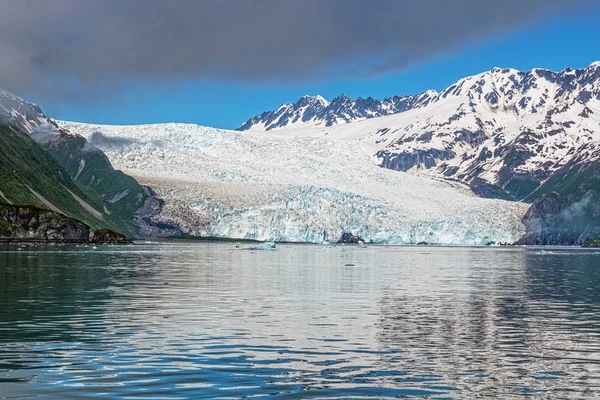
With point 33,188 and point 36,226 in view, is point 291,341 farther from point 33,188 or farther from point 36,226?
point 33,188

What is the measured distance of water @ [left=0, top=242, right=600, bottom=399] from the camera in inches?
752

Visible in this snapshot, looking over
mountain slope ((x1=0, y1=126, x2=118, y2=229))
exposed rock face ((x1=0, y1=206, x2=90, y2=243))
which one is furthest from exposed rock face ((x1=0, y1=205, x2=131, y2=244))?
mountain slope ((x1=0, y1=126, x2=118, y2=229))

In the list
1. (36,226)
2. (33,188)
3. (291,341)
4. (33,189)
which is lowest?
(291,341)

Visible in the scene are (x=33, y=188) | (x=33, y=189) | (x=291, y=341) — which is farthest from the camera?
(x=33, y=188)

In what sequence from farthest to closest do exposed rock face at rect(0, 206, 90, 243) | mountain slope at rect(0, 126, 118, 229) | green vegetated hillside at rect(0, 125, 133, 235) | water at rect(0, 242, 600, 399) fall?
mountain slope at rect(0, 126, 118, 229) < green vegetated hillside at rect(0, 125, 133, 235) < exposed rock face at rect(0, 206, 90, 243) < water at rect(0, 242, 600, 399)

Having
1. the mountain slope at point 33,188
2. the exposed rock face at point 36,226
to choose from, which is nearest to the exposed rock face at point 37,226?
the exposed rock face at point 36,226

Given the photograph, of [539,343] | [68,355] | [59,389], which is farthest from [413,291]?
[59,389]

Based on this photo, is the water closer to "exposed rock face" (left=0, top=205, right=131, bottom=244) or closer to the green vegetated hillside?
"exposed rock face" (left=0, top=205, right=131, bottom=244)

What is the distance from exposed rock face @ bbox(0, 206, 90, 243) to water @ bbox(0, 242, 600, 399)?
3893 inches

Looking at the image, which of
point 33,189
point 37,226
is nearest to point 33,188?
point 33,189

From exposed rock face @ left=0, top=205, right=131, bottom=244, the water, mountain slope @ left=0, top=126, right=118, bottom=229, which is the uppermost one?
mountain slope @ left=0, top=126, right=118, bottom=229

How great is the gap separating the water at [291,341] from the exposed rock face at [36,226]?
98.9 m

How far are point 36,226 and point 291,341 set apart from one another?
132m

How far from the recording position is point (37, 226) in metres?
150
